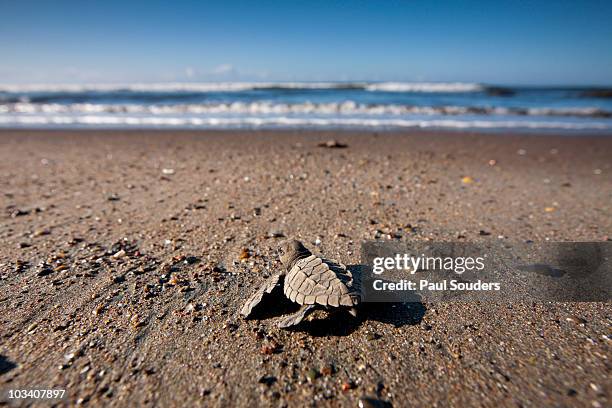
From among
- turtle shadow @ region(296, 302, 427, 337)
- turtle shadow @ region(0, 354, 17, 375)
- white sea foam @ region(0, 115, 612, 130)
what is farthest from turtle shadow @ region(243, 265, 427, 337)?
white sea foam @ region(0, 115, 612, 130)

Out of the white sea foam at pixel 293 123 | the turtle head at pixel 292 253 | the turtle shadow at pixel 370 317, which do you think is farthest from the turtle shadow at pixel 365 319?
the white sea foam at pixel 293 123

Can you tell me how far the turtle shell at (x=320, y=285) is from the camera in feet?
7.88

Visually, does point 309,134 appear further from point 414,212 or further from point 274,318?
point 274,318

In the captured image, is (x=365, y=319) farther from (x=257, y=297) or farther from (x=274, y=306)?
(x=257, y=297)

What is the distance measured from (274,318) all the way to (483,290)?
188 centimetres

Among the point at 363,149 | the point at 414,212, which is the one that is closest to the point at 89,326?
the point at 414,212

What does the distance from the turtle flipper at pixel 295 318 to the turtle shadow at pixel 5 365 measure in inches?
67.4

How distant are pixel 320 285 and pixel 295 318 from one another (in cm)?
30

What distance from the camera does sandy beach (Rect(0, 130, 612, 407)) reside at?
2.03 meters

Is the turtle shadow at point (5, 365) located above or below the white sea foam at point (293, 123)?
below

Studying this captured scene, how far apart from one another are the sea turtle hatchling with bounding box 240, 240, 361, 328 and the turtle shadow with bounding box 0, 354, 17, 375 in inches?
57.7

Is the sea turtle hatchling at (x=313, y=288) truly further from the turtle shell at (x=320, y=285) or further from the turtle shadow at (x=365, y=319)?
the turtle shadow at (x=365, y=319)

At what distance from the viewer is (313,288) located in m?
2.52

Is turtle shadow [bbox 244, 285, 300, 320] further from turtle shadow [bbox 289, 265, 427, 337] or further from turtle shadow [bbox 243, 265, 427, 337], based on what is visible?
turtle shadow [bbox 289, 265, 427, 337]
